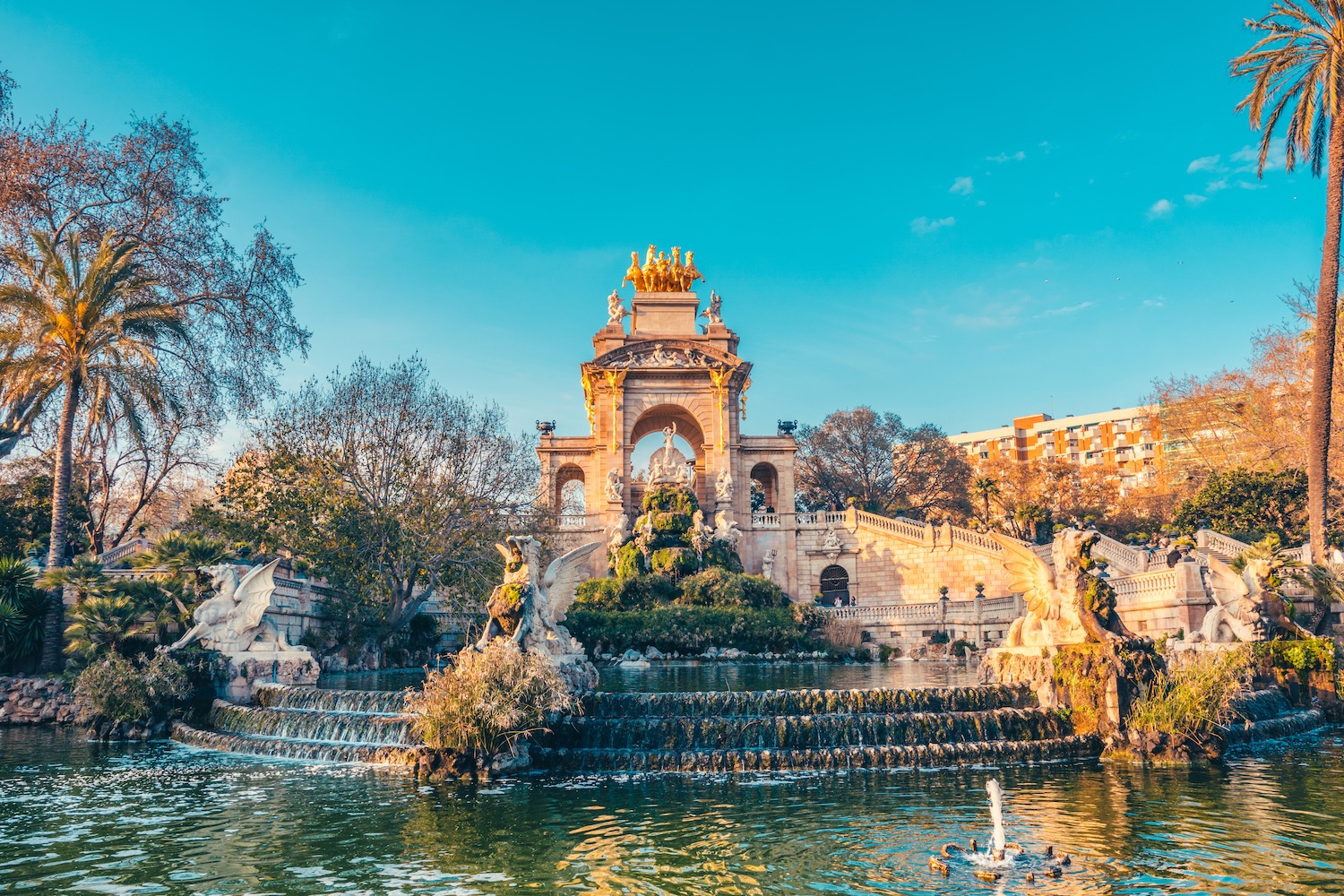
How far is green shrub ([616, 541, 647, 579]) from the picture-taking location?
3800cm

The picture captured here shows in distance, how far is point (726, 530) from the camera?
41469 millimetres

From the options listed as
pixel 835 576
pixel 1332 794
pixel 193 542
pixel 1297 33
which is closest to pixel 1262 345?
pixel 1297 33

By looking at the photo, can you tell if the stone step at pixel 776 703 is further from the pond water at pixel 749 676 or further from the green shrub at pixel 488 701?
the green shrub at pixel 488 701

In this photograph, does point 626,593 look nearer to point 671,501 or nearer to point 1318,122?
point 671,501

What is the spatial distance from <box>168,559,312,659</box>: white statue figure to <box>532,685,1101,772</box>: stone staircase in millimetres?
7885

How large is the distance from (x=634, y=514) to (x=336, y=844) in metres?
36.5

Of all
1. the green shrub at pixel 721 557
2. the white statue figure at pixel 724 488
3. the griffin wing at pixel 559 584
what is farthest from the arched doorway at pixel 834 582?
the griffin wing at pixel 559 584

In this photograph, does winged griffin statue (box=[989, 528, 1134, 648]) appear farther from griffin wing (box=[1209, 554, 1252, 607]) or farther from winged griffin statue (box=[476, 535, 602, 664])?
winged griffin statue (box=[476, 535, 602, 664])

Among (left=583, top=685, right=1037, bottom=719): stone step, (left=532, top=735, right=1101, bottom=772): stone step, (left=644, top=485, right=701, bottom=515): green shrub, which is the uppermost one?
(left=644, top=485, right=701, bottom=515): green shrub

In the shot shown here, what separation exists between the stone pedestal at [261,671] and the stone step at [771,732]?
7605 mm

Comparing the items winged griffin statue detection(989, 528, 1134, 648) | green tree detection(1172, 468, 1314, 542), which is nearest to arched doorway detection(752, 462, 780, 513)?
green tree detection(1172, 468, 1314, 542)

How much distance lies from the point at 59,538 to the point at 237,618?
21.9 ft

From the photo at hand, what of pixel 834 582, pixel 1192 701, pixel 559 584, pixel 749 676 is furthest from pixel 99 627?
pixel 834 582

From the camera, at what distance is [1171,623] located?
21.2m
